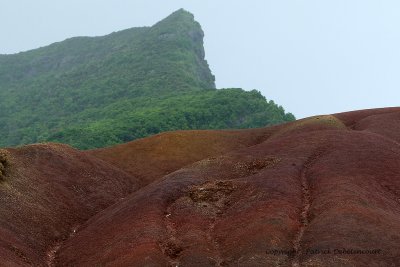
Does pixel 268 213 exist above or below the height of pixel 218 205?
above

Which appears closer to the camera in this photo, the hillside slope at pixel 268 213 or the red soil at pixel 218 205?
the hillside slope at pixel 268 213

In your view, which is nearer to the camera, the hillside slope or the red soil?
the hillside slope

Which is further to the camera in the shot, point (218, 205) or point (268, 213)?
point (218, 205)

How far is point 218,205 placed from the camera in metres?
49.8

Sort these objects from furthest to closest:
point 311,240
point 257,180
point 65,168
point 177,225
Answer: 1. point 65,168
2. point 257,180
3. point 177,225
4. point 311,240

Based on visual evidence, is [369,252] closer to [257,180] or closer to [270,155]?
[257,180]

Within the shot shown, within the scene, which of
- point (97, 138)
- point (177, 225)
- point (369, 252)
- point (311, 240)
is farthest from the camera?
point (97, 138)

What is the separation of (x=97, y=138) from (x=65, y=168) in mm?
65231

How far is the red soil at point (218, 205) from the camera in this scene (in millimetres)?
39625

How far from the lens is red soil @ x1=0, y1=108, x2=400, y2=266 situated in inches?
1560

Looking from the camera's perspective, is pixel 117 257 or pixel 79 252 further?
pixel 79 252

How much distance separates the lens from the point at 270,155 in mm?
62281

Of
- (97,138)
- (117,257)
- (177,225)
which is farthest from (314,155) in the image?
(97,138)

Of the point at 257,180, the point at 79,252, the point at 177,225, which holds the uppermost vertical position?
the point at 257,180
